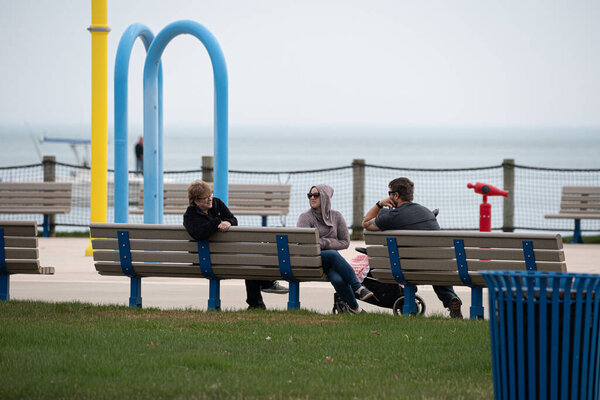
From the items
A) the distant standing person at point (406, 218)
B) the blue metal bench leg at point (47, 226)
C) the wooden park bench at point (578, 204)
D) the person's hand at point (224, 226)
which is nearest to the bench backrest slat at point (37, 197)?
the blue metal bench leg at point (47, 226)

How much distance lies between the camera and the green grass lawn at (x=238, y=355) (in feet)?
17.8

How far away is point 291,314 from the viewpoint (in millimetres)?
8086

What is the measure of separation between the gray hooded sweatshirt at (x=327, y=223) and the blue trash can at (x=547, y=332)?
3.91 metres

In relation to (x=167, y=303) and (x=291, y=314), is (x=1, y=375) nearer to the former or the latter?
(x=291, y=314)

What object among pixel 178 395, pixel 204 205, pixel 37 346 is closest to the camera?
pixel 178 395

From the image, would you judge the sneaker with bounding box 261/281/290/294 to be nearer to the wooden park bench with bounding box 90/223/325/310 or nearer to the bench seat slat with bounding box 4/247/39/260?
the wooden park bench with bounding box 90/223/325/310

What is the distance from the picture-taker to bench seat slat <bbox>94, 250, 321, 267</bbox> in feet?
26.5

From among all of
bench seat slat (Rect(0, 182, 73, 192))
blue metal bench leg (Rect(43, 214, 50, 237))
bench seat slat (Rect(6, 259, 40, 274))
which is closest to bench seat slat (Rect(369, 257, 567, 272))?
bench seat slat (Rect(6, 259, 40, 274))

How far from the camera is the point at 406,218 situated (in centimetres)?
826

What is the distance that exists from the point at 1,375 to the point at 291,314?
2878 millimetres

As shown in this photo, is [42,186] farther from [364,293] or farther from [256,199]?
[364,293]

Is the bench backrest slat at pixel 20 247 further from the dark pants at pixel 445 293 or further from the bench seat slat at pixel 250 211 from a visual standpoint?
the bench seat slat at pixel 250 211

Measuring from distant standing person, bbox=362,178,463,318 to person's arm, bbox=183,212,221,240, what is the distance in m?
1.22

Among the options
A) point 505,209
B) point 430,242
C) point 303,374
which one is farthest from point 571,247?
point 303,374
